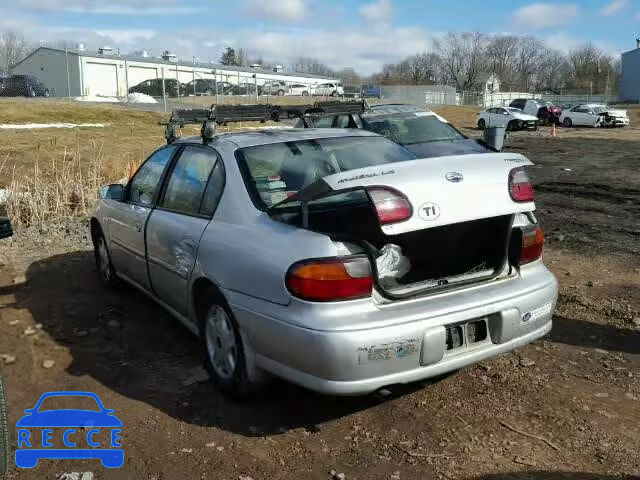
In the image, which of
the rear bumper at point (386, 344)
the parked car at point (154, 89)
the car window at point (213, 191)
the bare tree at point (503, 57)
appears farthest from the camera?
the bare tree at point (503, 57)

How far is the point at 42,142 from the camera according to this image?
16625mm

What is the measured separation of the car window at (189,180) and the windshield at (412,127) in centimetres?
668

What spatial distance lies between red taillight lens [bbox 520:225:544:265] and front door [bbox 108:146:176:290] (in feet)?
8.51

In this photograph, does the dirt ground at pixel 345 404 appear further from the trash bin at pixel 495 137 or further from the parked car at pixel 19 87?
the parked car at pixel 19 87

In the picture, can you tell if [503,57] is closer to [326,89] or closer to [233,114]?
[326,89]

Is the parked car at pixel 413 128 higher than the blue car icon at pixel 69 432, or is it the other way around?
the parked car at pixel 413 128

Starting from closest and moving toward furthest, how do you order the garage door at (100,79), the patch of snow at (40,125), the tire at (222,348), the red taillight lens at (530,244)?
the tire at (222,348) → the red taillight lens at (530,244) → the patch of snow at (40,125) → the garage door at (100,79)

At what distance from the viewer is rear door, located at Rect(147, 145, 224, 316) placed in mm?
3971

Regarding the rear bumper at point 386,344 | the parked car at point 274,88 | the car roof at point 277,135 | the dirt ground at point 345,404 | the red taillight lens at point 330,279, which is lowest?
the dirt ground at point 345,404

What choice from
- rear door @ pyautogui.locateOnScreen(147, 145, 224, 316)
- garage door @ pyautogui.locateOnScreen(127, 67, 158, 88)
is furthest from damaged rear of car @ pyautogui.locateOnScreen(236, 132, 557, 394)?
garage door @ pyautogui.locateOnScreen(127, 67, 158, 88)

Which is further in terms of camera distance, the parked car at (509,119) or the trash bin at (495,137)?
the parked car at (509,119)

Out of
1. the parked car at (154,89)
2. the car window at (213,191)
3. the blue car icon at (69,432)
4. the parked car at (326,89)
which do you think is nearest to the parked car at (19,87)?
the parked car at (154,89)

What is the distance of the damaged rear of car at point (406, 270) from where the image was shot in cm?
305

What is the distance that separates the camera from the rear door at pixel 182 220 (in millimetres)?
3971
